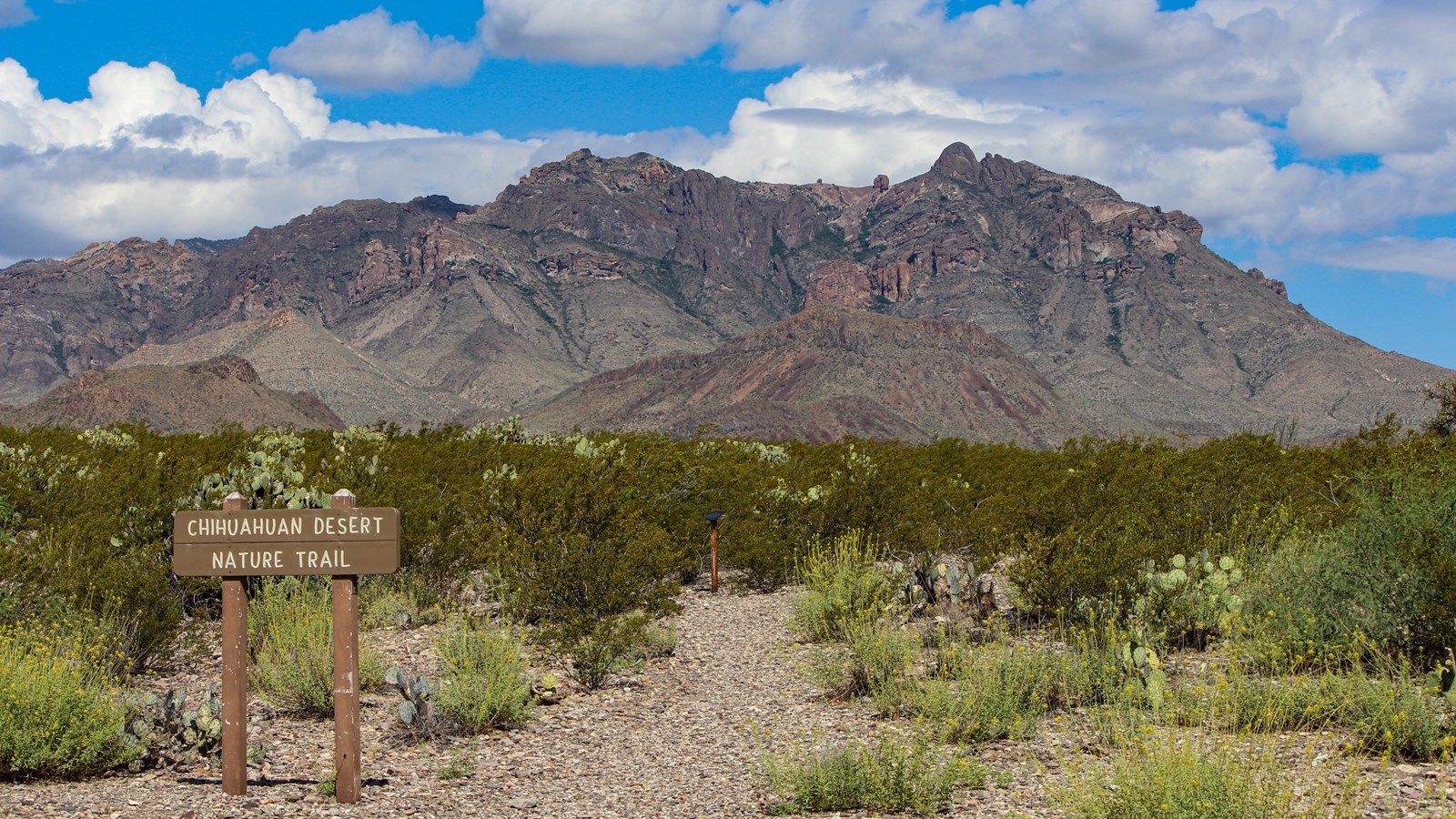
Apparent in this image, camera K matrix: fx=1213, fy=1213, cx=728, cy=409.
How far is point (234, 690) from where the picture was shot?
800 centimetres

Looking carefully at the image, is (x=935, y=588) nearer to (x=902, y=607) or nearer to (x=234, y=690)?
(x=902, y=607)

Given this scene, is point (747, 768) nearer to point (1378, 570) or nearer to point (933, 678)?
point (933, 678)

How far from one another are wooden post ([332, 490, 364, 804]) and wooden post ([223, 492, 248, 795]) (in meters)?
0.59

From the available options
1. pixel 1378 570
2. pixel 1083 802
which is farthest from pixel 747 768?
pixel 1378 570

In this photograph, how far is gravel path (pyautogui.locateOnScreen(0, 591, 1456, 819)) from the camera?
7445mm

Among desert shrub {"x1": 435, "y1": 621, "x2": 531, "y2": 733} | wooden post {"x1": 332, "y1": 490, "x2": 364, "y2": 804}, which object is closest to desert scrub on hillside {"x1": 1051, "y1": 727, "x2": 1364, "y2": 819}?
wooden post {"x1": 332, "y1": 490, "x2": 364, "y2": 804}

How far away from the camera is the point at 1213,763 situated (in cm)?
631

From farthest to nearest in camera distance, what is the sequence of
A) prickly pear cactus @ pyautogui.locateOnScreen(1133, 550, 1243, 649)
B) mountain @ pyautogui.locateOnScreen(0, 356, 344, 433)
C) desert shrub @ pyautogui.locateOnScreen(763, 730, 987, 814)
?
1. mountain @ pyautogui.locateOnScreen(0, 356, 344, 433)
2. prickly pear cactus @ pyautogui.locateOnScreen(1133, 550, 1243, 649)
3. desert shrub @ pyautogui.locateOnScreen(763, 730, 987, 814)

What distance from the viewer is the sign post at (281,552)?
7.95 metres

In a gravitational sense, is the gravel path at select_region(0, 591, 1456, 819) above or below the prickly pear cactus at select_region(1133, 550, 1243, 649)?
below

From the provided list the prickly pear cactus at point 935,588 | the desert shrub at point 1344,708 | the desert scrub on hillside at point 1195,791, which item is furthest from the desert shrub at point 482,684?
the desert shrub at point 1344,708

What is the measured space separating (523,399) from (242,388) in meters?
71.2

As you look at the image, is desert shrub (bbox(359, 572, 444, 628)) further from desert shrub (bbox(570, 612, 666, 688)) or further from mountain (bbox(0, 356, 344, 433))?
mountain (bbox(0, 356, 344, 433))

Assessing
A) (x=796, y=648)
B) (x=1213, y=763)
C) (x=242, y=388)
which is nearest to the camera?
(x=1213, y=763)
